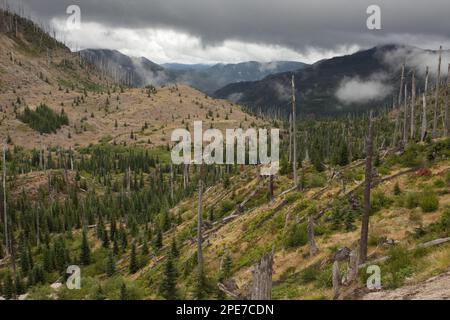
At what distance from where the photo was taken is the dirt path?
14.2 metres

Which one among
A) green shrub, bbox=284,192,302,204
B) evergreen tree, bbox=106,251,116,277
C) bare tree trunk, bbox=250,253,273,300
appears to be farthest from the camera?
evergreen tree, bbox=106,251,116,277

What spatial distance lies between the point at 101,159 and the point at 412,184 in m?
112

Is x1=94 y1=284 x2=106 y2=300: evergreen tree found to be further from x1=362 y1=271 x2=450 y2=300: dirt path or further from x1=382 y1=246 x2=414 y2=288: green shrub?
x1=382 y1=246 x2=414 y2=288: green shrub

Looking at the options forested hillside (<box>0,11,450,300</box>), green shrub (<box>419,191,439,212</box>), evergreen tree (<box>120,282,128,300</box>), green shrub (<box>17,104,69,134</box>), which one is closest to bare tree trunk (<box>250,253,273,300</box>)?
forested hillside (<box>0,11,450,300</box>)

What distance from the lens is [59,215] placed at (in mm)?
79688

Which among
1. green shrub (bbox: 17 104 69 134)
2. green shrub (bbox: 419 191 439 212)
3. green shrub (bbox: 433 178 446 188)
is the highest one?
green shrub (bbox: 17 104 69 134)

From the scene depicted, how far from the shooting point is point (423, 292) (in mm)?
14961

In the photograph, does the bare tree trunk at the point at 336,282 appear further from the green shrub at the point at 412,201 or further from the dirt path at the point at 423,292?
the green shrub at the point at 412,201

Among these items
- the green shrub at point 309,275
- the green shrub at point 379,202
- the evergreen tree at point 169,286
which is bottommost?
the green shrub at point 309,275

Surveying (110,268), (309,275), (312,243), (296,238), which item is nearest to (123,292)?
(309,275)

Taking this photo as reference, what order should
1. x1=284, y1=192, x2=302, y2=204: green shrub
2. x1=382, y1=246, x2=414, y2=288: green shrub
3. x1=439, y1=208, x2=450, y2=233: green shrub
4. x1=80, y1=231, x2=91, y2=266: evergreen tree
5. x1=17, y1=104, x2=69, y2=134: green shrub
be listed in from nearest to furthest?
→ x1=382, y1=246, x2=414, y2=288: green shrub, x1=439, y1=208, x2=450, y2=233: green shrub, x1=284, y1=192, x2=302, y2=204: green shrub, x1=80, y1=231, x2=91, y2=266: evergreen tree, x1=17, y1=104, x2=69, y2=134: green shrub

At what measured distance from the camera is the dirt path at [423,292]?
14.2 m

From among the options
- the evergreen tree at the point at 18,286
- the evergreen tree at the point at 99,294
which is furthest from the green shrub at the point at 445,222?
the evergreen tree at the point at 18,286
